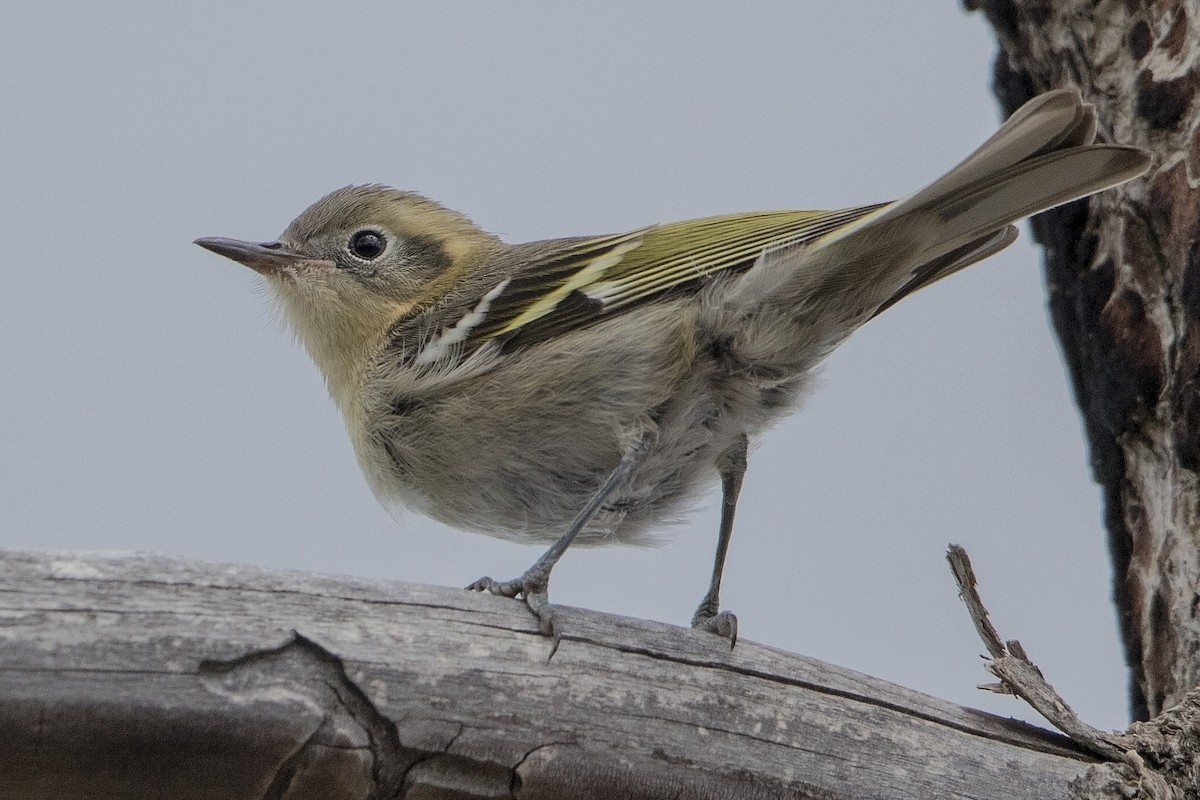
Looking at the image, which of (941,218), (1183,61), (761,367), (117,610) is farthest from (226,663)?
(1183,61)

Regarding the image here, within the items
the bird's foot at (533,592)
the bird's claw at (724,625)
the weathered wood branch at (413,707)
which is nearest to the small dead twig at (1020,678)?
the weathered wood branch at (413,707)

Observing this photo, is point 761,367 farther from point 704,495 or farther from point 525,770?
point 525,770

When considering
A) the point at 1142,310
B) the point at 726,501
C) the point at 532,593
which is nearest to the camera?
the point at 532,593

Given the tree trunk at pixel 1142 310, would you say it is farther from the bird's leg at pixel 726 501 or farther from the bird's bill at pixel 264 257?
the bird's bill at pixel 264 257

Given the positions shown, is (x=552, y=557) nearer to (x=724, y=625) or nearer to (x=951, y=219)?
(x=724, y=625)

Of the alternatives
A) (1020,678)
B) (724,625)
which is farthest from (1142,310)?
(724,625)

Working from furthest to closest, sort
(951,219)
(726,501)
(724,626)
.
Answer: (726,501) → (951,219) → (724,626)
